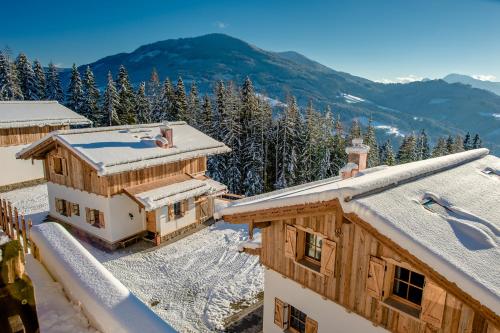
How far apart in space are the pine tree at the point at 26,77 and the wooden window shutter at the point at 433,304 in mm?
59586

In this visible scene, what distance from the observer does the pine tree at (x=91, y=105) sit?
4550 centimetres

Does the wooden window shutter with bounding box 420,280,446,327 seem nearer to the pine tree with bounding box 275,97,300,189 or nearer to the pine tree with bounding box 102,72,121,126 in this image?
the pine tree with bounding box 275,97,300,189

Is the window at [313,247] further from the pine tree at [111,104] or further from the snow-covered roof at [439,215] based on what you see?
the pine tree at [111,104]

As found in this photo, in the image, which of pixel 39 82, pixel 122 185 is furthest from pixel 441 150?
pixel 39 82

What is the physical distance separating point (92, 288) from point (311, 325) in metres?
8.97

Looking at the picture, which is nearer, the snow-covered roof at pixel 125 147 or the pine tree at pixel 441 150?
the snow-covered roof at pixel 125 147

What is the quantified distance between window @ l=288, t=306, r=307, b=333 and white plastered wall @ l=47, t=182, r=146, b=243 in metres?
12.8

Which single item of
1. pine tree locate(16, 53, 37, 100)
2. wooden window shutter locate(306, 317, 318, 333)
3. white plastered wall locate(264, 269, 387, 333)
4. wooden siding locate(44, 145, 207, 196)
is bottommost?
wooden window shutter locate(306, 317, 318, 333)

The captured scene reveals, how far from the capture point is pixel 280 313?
11.5 m

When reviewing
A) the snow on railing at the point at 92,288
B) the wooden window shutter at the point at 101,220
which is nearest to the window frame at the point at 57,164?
the wooden window shutter at the point at 101,220

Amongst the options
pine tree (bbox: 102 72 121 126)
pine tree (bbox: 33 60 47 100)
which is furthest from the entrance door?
pine tree (bbox: 33 60 47 100)

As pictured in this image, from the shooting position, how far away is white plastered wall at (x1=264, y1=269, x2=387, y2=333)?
31.1 feet

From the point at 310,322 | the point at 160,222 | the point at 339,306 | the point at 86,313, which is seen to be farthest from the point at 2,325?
the point at 160,222

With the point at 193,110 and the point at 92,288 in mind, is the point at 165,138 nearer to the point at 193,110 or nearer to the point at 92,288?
the point at 92,288
